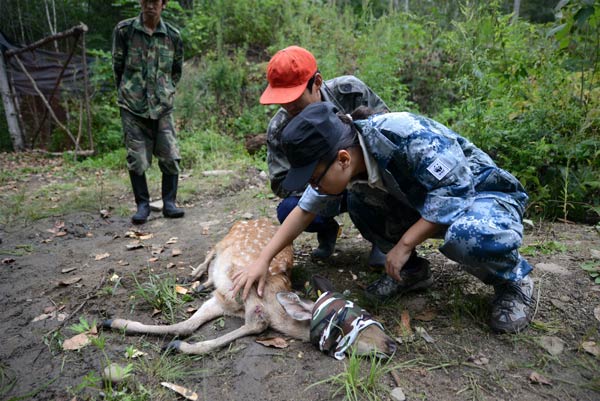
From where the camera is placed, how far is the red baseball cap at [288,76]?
8.83 feet

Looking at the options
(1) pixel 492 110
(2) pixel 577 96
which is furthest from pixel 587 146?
(1) pixel 492 110

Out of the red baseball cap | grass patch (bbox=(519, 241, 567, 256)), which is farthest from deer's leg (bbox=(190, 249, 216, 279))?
grass patch (bbox=(519, 241, 567, 256))

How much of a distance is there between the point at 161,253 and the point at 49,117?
8.86 meters

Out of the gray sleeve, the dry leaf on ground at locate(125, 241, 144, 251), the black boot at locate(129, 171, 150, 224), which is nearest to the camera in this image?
the gray sleeve

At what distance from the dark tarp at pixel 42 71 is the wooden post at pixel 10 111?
5.8 inches

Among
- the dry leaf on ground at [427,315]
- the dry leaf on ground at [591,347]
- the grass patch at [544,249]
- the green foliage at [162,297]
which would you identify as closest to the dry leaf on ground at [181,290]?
the green foliage at [162,297]

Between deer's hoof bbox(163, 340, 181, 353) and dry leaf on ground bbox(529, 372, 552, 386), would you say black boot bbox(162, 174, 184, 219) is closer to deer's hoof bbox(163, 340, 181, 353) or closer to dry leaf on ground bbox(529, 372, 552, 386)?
deer's hoof bbox(163, 340, 181, 353)

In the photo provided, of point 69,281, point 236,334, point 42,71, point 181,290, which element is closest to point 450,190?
point 236,334

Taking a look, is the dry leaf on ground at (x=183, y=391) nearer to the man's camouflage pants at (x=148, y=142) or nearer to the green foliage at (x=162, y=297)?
the green foliage at (x=162, y=297)

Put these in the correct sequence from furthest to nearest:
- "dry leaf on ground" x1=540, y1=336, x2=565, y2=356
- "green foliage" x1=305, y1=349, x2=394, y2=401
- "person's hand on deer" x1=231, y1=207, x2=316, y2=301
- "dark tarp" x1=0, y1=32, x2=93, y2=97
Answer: "dark tarp" x1=0, y1=32, x2=93, y2=97, "person's hand on deer" x1=231, y1=207, x2=316, y2=301, "dry leaf on ground" x1=540, y1=336, x2=565, y2=356, "green foliage" x1=305, y1=349, x2=394, y2=401

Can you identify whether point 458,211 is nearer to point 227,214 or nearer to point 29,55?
point 227,214

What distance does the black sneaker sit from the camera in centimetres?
277

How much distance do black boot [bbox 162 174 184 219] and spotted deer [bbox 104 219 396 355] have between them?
6.60 ft

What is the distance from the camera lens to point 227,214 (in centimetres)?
498
